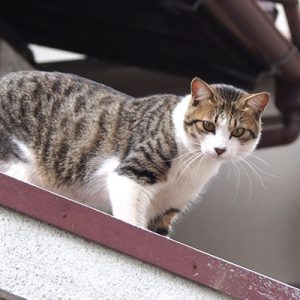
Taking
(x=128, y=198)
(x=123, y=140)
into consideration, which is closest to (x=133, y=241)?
(x=128, y=198)

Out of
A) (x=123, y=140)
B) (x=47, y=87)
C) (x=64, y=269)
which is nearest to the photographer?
(x=64, y=269)

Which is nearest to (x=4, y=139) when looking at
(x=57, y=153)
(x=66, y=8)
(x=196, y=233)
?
(x=57, y=153)

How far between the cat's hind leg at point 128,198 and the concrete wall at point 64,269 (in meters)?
0.81

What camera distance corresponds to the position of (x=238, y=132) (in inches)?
124

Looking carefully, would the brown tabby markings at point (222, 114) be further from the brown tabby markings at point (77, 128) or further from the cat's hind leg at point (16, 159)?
the cat's hind leg at point (16, 159)

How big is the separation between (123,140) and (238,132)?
48 cm

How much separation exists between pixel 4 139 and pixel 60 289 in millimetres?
1209

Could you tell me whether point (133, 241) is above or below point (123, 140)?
above

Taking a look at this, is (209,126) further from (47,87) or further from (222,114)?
(47,87)

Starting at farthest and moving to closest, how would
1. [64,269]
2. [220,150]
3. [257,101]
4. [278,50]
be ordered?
[278,50]
[257,101]
[220,150]
[64,269]

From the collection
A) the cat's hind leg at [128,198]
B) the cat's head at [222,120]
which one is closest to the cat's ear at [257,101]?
the cat's head at [222,120]

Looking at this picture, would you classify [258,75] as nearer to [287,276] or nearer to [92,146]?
[287,276]

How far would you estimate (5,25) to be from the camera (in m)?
5.28

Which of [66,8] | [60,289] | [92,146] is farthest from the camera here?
[66,8]
